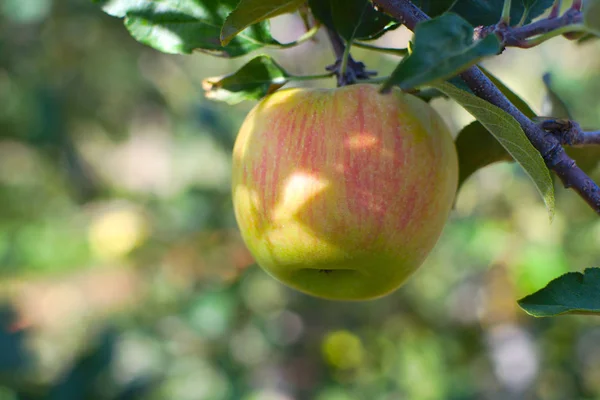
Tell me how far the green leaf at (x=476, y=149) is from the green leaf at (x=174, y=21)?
29 centimetres

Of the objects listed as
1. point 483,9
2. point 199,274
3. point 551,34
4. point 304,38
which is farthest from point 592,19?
point 199,274

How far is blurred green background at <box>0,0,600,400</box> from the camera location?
1.91m

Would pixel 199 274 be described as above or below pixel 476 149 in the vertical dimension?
below

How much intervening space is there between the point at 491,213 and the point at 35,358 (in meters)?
1.75

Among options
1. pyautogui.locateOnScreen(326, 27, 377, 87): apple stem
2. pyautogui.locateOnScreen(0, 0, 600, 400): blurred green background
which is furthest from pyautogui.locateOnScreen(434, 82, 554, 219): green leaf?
pyautogui.locateOnScreen(0, 0, 600, 400): blurred green background

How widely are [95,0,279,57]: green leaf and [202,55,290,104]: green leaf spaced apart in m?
0.04

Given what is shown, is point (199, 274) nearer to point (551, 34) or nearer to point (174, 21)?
point (174, 21)

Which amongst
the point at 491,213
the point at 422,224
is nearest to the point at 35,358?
the point at 422,224

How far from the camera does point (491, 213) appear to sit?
7.94ft

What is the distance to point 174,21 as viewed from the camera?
0.63 m

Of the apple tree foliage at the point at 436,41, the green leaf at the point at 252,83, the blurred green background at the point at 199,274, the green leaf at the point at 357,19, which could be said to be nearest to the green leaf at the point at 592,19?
the apple tree foliage at the point at 436,41

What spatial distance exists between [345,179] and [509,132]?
0.48ft

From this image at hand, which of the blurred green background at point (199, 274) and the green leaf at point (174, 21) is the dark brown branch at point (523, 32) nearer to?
the green leaf at point (174, 21)

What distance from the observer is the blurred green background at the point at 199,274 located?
1.91 metres
